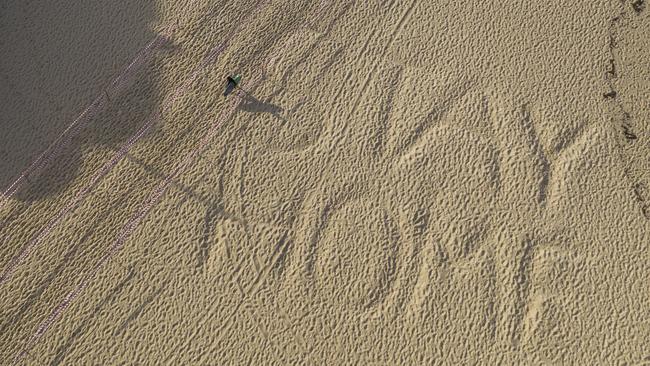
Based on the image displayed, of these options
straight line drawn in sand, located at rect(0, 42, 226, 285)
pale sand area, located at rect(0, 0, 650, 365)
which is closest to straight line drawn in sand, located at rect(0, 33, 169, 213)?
pale sand area, located at rect(0, 0, 650, 365)

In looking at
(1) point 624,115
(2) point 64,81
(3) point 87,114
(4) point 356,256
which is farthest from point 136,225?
(1) point 624,115

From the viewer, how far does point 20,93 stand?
6.94 metres

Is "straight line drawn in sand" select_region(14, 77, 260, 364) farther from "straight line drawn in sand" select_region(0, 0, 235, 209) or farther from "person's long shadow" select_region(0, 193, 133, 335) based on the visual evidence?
"straight line drawn in sand" select_region(0, 0, 235, 209)

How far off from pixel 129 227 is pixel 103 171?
29.9 inches

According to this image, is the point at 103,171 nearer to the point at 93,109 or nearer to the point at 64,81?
the point at 93,109

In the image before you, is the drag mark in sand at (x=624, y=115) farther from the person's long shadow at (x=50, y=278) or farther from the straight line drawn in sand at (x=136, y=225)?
the person's long shadow at (x=50, y=278)

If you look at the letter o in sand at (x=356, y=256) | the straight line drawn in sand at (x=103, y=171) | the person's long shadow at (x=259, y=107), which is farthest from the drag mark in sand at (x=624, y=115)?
the straight line drawn in sand at (x=103, y=171)

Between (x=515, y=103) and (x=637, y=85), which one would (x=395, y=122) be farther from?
(x=637, y=85)

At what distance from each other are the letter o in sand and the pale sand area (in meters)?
0.02

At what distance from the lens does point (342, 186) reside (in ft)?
20.9

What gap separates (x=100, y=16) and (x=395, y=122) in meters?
4.03

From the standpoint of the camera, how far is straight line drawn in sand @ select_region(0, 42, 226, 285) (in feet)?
20.3

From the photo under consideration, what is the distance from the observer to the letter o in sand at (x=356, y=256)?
235 inches

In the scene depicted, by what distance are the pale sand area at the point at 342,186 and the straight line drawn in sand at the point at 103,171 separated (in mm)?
70
